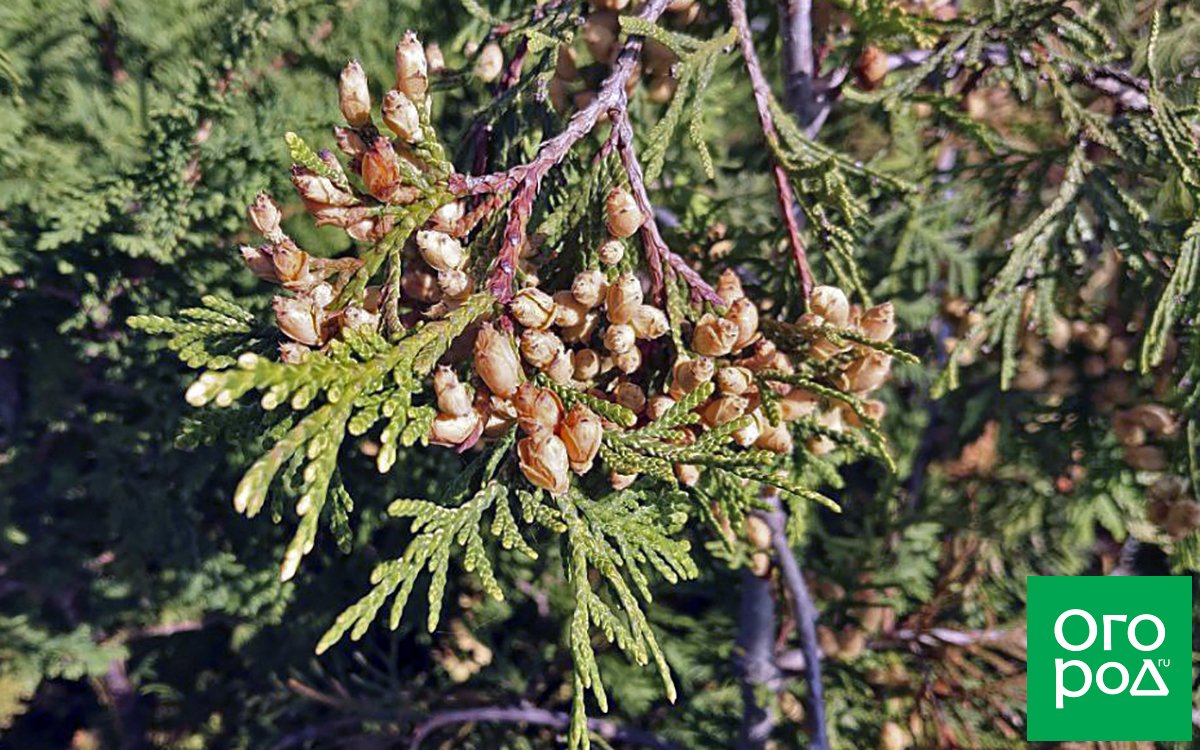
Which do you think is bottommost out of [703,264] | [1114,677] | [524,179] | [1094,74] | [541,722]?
[541,722]

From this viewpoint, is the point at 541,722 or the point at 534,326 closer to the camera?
the point at 534,326

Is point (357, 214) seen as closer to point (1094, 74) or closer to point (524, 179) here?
point (524, 179)

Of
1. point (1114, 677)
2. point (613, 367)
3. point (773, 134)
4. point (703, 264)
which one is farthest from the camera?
point (1114, 677)

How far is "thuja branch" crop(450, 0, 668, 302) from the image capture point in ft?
2.58

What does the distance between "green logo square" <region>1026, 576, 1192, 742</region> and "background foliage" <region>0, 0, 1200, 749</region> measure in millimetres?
62

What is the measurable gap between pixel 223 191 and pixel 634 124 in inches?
24.4

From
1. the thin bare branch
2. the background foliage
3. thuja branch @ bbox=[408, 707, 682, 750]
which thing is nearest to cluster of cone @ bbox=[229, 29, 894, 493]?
the background foliage

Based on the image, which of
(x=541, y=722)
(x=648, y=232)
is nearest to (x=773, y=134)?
(x=648, y=232)

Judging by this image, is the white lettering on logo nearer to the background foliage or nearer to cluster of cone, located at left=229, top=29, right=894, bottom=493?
the background foliage

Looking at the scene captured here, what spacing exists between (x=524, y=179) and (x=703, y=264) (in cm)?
44

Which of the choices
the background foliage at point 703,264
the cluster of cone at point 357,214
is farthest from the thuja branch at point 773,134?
the cluster of cone at point 357,214

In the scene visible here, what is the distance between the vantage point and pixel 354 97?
833 millimetres

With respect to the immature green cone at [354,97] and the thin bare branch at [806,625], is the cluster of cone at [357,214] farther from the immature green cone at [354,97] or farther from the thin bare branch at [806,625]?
the thin bare branch at [806,625]

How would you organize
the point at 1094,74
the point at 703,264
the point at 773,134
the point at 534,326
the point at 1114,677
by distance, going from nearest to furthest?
the point at 534,326, the point at 773,134, the point at 1094,74, the point at 703,264, the point at 1114,677
